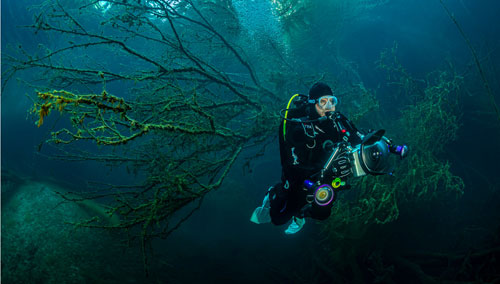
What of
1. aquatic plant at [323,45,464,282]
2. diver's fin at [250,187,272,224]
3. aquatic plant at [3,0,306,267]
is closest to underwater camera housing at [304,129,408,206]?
aquatic plant at [3,0,306,267]

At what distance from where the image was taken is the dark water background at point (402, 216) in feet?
21.0

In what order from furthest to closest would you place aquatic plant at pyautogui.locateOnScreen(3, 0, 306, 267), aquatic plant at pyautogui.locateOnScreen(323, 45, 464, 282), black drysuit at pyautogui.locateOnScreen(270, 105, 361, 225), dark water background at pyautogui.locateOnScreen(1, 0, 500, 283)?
dark water background at pyautogui.locateOnScreen(1, 0, 500, 283)
aquatic plant at pyautogui.locateOnScreen(323, 45, 464, 282)
black drysuit at pyautogui.locateOnScreen(270, 105, 361, 225)
aquatic plant at pyautogui.locateOnScreen(3, 0, 306, 267)

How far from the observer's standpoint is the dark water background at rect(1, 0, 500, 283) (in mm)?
6398

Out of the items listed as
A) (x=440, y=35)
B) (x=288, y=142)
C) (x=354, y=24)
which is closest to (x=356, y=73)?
(x=354, y=24)

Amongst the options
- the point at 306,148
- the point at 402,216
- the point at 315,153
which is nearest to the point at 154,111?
the point at 306,148

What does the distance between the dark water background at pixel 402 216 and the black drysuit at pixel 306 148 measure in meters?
3.70

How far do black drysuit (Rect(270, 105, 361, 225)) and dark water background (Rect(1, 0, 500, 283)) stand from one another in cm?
370

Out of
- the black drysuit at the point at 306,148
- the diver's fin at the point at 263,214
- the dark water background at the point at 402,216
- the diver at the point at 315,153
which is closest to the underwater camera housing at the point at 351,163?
the diver at the point at 315,153

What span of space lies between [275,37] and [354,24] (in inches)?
127

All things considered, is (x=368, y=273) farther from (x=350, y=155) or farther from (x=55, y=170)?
(x=55, y=170)

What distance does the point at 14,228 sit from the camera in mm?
6902

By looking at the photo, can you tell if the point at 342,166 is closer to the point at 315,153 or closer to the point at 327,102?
the point at 315,153

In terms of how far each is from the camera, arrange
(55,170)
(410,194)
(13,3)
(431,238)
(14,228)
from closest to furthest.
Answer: (410,194), (431,238), (14,228), (13,3), (55,170)

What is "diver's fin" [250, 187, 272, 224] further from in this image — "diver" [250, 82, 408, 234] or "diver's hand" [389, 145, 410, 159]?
"diver's hand" [389, 145, 410, 159]
